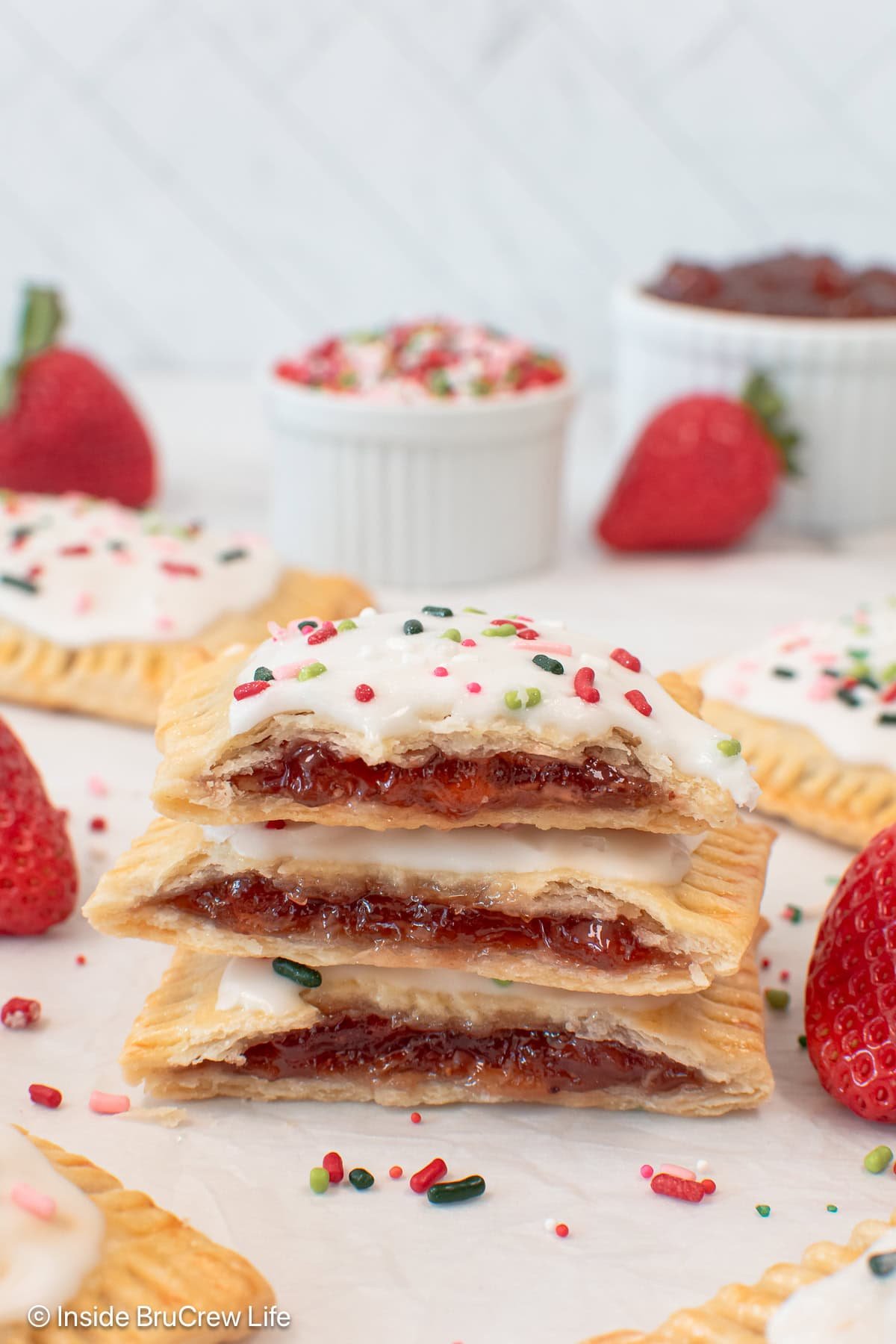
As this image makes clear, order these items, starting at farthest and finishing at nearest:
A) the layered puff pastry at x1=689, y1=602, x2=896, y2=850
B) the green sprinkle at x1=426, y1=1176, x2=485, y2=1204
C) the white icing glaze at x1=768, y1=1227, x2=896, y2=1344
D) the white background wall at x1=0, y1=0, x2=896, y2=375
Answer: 1. the white background wall at x1=0, y1=0, x2=896, y2=375
2. the layered puff pastry at x1=689, y1=602, x2=896, y2=850
3. the green sprinkle at x1=426, y1=1176, x2=485, y2=1204
4. the white icing glaze at x1=768, y1=1227, x2=896, y2=1344

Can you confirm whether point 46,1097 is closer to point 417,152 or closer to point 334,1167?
point 334,1167

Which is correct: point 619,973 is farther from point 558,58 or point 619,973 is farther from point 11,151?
point 11,151

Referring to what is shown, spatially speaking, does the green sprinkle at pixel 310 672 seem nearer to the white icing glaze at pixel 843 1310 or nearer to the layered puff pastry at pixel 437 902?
the layered puff pastry at pixel 437 902

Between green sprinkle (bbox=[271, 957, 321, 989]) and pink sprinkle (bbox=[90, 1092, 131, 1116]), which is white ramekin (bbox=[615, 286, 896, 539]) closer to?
green sprinkle (bbox=[271, 957, 321, 989])

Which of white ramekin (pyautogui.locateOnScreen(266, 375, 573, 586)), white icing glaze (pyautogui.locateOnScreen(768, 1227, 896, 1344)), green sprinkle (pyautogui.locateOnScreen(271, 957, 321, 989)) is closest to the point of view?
white icing glaze (pyautogui.locateOnScreen(768, 1227, 896, 1344))

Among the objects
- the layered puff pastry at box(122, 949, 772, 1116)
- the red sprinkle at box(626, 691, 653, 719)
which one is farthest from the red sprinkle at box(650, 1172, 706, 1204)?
the red sprinkle at box(626, 691, 653, 719)

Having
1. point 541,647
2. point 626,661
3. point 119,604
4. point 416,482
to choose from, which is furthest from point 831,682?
point 119,604
